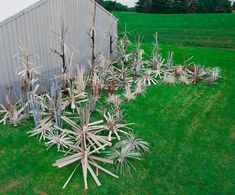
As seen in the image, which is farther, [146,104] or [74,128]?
[146,104]

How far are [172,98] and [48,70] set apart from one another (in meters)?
4.98

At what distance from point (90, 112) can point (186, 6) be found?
43428 millimetres

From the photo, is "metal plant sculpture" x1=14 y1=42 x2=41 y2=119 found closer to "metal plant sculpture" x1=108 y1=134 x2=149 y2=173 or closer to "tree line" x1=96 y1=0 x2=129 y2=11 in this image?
"metal plant sculpture" x1=108 y1=134 x2=149 y2=173

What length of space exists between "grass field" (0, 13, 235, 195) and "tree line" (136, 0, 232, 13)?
123 ft

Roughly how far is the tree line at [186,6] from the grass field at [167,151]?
37498 millimetres

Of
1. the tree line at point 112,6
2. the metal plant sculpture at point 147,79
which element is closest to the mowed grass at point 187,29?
the metal plant sculpture at point 147,79

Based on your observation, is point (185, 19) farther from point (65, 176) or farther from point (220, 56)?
point (65, 176)

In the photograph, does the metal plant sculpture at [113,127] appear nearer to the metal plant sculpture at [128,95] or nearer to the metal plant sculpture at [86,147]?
the metal plant sculpture at [86,147]

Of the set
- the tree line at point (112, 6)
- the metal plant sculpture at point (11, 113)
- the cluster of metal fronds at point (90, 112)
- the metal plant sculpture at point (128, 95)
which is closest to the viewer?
the cluster of metal fronds at point (90, 112)

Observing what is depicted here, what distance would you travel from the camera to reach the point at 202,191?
718 cm

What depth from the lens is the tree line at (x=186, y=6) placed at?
1953 inches

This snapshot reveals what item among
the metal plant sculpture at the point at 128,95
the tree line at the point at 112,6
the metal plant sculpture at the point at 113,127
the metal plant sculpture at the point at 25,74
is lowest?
the metal plant sculpture at the point at 113,127

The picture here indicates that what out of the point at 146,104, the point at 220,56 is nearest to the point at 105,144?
the point at 146,104

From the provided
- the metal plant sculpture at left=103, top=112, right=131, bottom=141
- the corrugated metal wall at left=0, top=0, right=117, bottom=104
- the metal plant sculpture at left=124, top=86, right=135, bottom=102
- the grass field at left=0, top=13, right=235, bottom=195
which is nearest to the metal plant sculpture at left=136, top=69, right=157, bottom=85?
the grass field at left=0, top=13, right=235, bottom=195
